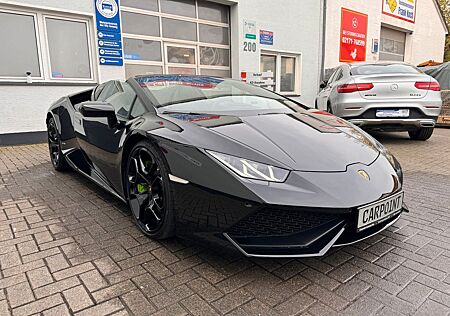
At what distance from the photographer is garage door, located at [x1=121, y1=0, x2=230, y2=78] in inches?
307

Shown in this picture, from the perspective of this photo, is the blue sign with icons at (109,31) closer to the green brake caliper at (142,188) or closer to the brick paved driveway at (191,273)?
the brick paved driveway at (191,273)

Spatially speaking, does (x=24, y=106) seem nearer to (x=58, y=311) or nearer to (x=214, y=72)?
(x=214, y=72)

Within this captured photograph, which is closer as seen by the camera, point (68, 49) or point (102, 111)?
point (102, 111)

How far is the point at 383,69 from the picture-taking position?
5637 millimetres

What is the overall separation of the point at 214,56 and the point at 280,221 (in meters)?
8.53

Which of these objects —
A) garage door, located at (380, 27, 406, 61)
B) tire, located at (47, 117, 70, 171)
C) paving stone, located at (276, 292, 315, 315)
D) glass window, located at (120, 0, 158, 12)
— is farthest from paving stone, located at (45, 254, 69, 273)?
garage door, located at (380, 27, 406, 61)

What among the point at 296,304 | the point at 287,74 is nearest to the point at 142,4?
the point at 287,74

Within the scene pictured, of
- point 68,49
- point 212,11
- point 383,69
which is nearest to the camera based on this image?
point 383,69

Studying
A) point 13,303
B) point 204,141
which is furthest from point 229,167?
point 13,303

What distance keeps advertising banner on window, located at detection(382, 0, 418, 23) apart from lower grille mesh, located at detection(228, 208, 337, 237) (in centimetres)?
1611

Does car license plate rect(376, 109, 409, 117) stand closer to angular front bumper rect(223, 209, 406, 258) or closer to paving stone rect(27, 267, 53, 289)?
angular front bumper rect(223, 209, 406, 258)

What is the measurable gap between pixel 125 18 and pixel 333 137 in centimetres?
700

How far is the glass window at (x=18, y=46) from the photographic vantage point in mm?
6094

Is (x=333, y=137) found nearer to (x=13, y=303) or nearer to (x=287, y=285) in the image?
(x=287, y=285)
